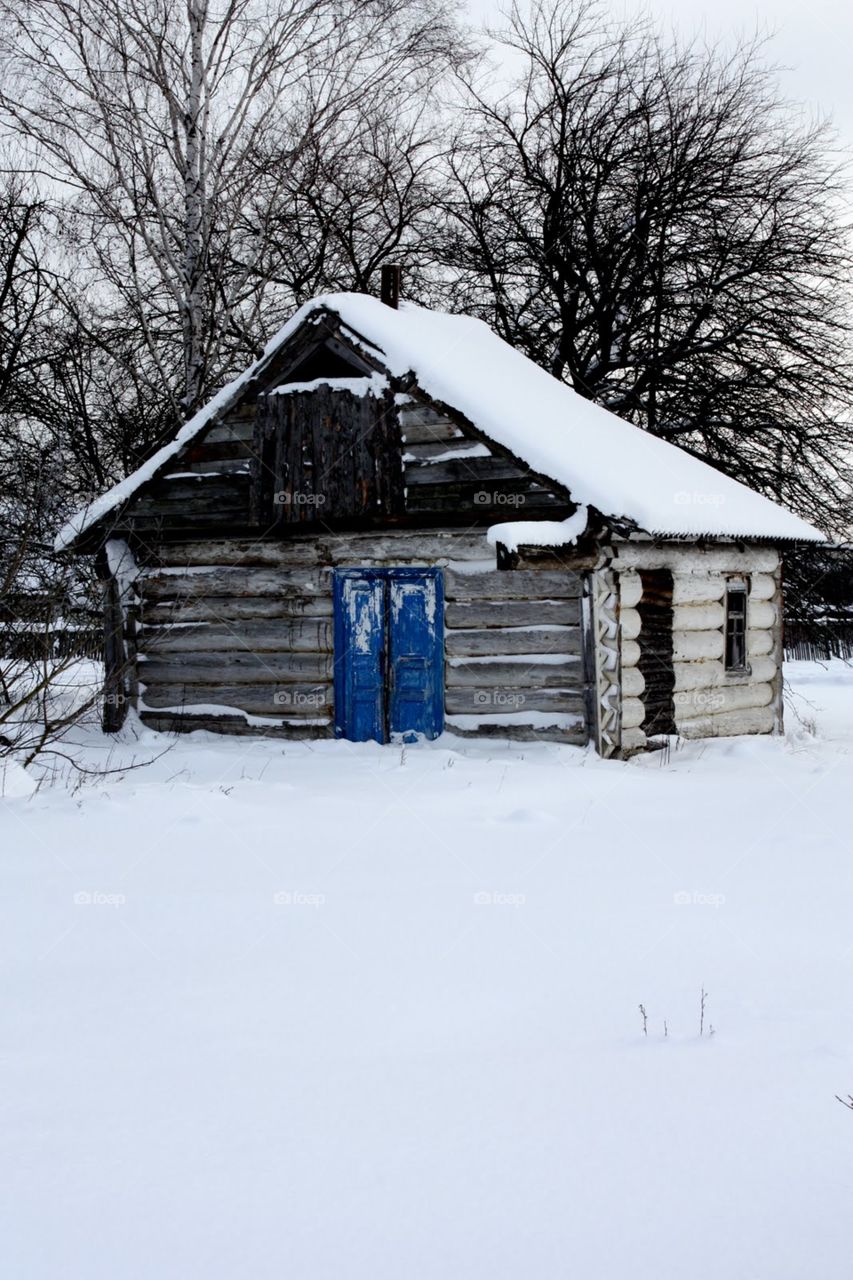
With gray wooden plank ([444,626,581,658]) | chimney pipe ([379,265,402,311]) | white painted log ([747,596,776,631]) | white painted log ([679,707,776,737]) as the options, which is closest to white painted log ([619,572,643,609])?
gray wooden plank ([444,626,581,658])

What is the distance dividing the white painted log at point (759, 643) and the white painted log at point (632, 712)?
11.6 feet

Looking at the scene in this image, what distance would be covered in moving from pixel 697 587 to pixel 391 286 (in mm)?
5212

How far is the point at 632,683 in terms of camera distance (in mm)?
12609

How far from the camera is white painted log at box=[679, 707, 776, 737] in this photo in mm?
14400

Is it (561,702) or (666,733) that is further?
(666,733)

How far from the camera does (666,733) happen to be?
13.6 m

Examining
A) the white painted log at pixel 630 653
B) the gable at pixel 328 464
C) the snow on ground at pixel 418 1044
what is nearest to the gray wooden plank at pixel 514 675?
the white painted log at pixel 630 653

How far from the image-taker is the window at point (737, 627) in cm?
1552

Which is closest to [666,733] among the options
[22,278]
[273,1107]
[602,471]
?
[602,471]

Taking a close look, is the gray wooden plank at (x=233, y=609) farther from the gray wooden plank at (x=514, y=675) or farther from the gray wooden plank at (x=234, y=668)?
the gray wooden plank at (x=514, y=675)

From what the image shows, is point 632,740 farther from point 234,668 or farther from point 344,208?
point 344,208

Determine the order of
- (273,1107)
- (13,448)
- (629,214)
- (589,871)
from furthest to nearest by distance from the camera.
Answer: (629,214), (13,448), (589,871), (273,1107)

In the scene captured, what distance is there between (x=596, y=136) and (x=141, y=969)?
63.0ft

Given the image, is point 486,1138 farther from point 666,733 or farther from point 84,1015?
point 666,733
